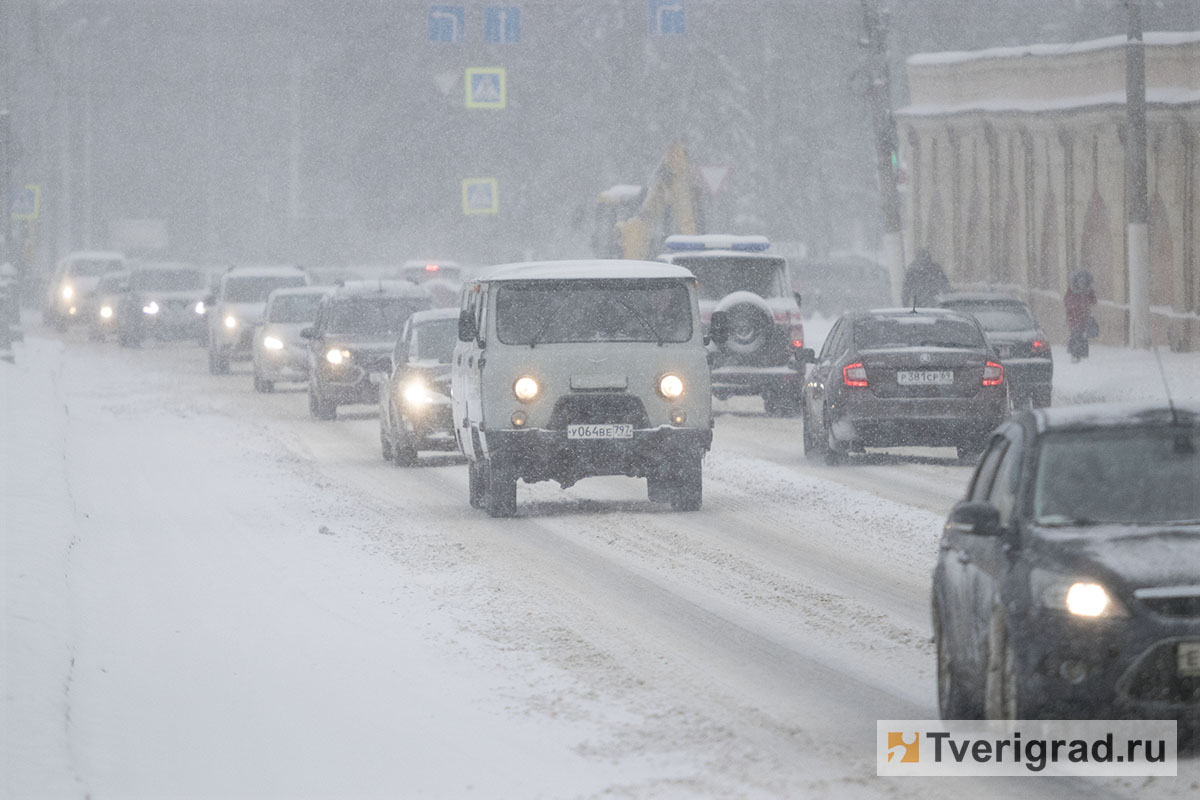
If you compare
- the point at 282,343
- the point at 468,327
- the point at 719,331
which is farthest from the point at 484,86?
the point at 468,327

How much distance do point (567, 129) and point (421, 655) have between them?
83318 mm

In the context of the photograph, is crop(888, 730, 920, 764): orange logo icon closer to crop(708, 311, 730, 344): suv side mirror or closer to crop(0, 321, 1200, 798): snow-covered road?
crop(0, 321, 1200, 798): snow-covered road

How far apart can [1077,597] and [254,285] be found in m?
33.7

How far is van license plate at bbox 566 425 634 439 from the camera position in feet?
56.3

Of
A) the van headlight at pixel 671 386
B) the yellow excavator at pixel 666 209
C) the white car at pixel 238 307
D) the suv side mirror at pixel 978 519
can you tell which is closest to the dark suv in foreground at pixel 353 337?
the white car at pixel 238 307

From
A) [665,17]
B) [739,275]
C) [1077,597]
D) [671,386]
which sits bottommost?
[1077,597]

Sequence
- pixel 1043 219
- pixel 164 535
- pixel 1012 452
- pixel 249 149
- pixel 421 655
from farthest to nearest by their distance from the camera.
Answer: pixel 249 149, pixel 1043 219, pixel 164 535, pixel 421 655, pixel 1012 452

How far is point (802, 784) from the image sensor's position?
809 cm

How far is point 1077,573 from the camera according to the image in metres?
7.84

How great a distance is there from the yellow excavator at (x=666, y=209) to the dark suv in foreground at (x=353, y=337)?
51.3 feet

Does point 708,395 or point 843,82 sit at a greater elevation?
point 843,82

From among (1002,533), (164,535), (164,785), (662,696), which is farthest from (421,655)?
(164,535)

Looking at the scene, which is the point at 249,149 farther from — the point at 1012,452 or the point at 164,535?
the point at 1012,452

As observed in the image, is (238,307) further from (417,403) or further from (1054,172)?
(417,403)
